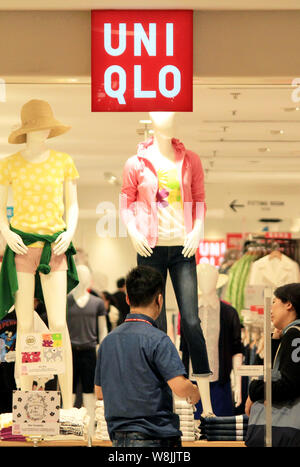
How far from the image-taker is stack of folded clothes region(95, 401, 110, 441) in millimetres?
4730

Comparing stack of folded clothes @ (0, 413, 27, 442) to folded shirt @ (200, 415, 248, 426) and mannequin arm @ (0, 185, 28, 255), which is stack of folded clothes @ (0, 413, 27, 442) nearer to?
mannequin arm @ (0, 185, 28, 255)

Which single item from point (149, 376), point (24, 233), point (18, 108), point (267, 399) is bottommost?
point (267, 399)

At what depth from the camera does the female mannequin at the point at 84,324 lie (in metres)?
4.96

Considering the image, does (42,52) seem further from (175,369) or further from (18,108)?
(175,369)

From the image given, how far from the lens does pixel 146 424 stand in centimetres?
361

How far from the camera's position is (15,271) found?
480cm

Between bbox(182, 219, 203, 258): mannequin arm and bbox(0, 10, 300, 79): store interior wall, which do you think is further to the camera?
bbox(0, 10, 300, 79): store interior wall

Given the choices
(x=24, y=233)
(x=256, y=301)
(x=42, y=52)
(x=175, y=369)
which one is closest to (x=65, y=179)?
(x=24, y=233)

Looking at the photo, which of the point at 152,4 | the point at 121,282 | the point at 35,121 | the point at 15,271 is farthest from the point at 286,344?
the point at 152,4

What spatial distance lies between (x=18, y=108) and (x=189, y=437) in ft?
6.83

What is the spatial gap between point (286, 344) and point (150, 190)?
1.15 m

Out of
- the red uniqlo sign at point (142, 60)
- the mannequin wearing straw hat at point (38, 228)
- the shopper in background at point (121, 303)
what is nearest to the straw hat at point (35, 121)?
the mannequin wearing straw hat at point (38, 228)

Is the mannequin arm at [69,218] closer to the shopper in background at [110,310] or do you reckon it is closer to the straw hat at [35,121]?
the straw hat at [35,121]

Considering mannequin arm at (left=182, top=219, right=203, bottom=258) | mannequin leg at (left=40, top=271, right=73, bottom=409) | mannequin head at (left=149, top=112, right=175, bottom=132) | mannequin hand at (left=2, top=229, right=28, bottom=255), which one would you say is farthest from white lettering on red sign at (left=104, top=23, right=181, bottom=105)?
mannequin leg at (left=40, top=271, right=73, bottom=409)
